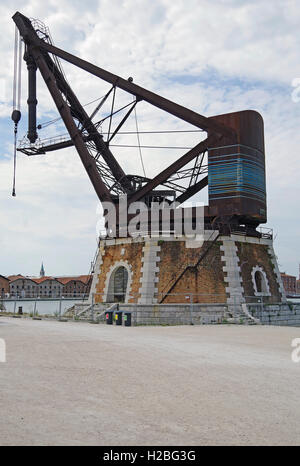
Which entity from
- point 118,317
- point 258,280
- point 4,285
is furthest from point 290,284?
point 118,317

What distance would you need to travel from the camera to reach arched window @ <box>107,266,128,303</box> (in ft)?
84.0

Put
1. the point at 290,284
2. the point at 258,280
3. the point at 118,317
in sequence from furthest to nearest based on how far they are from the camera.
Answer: the point at 290,284
the point at 258,280
the point at 118,317

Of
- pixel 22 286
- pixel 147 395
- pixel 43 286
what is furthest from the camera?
pixel 43 286

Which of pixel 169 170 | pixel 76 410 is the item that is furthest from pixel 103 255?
pixel 76 410

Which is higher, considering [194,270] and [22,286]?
[22,286]

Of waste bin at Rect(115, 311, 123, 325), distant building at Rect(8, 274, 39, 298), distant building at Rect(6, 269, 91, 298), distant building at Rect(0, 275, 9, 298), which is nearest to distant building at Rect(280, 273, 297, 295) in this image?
distant building at Rect(6, 269, 91, 298)

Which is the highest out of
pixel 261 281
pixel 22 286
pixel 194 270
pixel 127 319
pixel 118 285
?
pixel 22 286

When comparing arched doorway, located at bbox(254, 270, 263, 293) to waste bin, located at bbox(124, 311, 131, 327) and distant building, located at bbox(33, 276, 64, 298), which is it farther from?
distant building, located at bbox(33, 276, 64, 298)

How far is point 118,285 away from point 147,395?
791 inches

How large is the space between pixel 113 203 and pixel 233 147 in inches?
299

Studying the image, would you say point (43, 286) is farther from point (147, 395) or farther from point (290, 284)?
point (147, 395)

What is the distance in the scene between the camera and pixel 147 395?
249 inches

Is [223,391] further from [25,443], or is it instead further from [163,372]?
[25,443]

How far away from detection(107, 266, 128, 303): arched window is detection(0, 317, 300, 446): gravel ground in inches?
554
